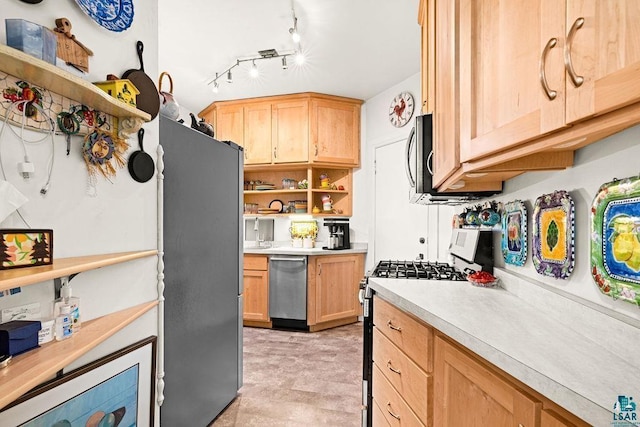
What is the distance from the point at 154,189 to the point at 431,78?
4.86ft

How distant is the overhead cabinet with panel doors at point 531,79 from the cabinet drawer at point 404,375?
791 mm

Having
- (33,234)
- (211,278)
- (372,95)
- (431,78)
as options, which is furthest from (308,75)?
(33,234)

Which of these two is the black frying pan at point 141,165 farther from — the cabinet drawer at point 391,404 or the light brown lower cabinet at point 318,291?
the light brown lower cabinet at point 318,291

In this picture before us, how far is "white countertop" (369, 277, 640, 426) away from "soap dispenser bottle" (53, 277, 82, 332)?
114cm


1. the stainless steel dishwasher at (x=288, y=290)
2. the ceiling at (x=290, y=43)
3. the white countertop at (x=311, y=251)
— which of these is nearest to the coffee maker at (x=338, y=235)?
the white countertop at (x=311, y=251)

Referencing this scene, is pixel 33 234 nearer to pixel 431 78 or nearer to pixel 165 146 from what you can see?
pixel 165 146

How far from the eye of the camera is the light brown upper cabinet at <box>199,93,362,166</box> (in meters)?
3.79

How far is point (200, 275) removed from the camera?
5.91ft

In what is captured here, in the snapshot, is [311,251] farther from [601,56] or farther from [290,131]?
[601,56]

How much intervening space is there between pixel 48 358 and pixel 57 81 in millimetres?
710

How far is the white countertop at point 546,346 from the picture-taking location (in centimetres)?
62

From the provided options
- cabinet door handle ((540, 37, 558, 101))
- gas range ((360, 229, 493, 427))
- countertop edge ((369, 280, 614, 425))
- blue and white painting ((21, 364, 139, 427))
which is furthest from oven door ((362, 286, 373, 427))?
cabinet door handle ((540, 37, 558, 101))

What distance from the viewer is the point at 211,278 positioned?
1.92 meters

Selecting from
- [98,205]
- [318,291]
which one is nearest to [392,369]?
[98,205]
